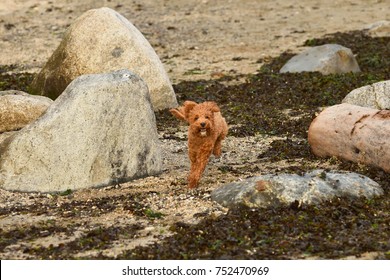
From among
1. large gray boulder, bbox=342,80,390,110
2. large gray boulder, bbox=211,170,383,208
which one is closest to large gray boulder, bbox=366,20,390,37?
large gray boulder, bbox=342,80,390,110

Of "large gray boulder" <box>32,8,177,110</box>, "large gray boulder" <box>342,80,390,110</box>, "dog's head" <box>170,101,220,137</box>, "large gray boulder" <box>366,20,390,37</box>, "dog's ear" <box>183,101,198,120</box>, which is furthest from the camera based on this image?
"large gray boulder" <box>366,20,390,37</box>

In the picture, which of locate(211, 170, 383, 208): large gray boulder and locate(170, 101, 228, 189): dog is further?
locate(170, 101, 228, 189): dog

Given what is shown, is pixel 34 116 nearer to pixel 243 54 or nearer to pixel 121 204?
pixel 121 204

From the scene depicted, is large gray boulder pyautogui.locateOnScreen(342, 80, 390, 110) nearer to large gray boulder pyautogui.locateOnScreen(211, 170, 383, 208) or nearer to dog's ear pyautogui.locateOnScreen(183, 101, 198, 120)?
large gray boulder pyautogui.locateOnScreen(211, 170, 383, 208)

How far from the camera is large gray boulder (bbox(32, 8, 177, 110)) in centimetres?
1647

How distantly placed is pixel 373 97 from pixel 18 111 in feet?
17.6

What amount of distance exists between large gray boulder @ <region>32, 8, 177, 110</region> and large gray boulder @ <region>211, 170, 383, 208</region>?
5970 millimetres

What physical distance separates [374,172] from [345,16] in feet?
45.2

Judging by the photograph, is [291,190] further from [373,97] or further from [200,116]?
[373,97]

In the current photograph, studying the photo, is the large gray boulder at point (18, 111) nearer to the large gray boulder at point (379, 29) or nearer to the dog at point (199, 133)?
the dog at point (199, 133)

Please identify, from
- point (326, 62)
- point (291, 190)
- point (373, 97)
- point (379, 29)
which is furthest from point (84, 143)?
point (379, 29)

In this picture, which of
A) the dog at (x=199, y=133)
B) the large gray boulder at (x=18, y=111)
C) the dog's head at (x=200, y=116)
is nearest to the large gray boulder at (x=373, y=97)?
the dog at (x=199, y=133)

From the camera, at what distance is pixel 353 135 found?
1211cm

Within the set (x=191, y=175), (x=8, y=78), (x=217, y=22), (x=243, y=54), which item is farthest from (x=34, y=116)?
(x=217, y=22)
